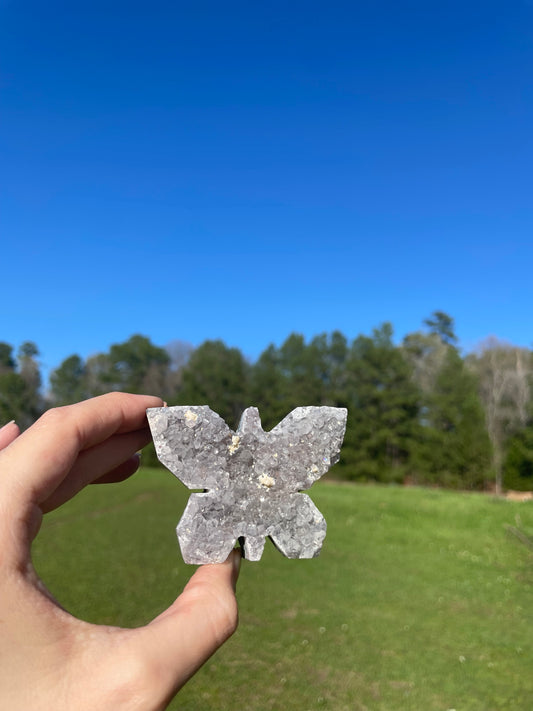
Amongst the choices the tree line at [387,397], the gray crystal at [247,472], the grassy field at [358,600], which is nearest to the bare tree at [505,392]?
the tree line at [387,397]

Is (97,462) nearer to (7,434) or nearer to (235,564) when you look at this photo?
(7,434)

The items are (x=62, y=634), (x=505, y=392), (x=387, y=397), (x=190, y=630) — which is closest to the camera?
(x=62, y=634)

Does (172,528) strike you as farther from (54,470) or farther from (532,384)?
(532,384)

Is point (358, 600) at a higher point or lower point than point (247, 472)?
lower

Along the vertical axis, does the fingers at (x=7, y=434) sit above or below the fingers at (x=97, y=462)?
above

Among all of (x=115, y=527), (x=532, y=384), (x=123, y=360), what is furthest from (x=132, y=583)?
(x=123, y=360)

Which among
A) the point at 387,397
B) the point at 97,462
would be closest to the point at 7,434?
the point at 97,462

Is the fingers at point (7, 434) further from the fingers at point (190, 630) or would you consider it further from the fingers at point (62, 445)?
the fingers at point (190, 630)
